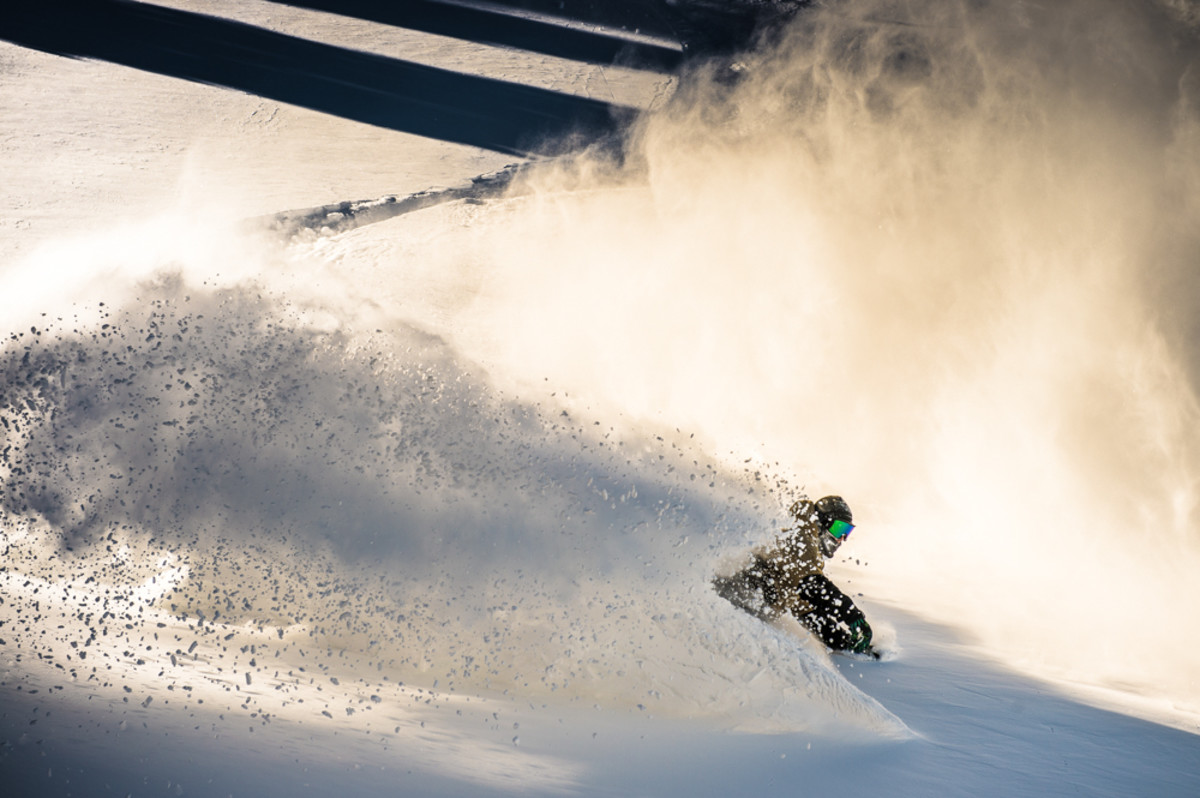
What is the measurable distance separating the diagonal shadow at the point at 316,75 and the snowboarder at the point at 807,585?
3857 millimetres

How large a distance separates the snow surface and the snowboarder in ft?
0.38

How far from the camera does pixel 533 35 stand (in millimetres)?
5984

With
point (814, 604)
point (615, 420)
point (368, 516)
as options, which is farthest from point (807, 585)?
point (368, 516)

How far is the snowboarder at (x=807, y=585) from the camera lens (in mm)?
3289

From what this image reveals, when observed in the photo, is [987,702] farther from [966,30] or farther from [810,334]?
[966,30]

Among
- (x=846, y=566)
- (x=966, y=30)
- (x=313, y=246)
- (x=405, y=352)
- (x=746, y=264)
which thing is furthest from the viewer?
(x=746, y=264)

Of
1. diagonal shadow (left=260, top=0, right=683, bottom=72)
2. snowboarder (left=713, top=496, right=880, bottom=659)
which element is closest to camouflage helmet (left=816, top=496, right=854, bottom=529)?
snowboarder (left=713, top=496, right=880, bottom=659)

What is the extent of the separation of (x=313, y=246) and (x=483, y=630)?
3.56 meters

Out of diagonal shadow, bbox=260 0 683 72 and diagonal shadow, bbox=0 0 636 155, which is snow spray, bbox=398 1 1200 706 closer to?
diagonal shadow, bbox=260 0 683 72

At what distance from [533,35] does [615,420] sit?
3.40 metres

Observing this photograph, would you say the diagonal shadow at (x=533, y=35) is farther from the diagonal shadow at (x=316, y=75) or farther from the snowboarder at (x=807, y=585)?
the snowboarder at (x=807, y=585)

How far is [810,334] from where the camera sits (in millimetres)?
6223

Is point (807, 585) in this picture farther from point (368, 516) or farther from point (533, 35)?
point (533, 35)

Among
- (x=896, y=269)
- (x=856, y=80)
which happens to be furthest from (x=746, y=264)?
(x=856, y=80)
